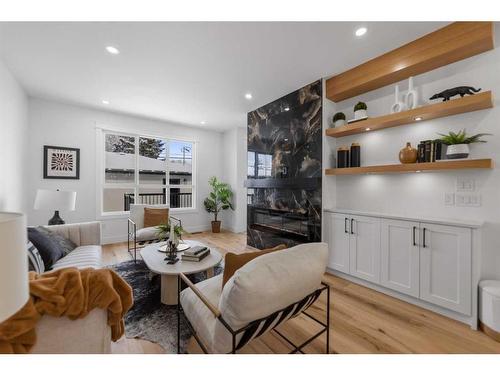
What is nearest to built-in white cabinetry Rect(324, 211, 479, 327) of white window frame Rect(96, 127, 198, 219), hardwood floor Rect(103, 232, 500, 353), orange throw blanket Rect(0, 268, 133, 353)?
hardwood floor Rect(103, 232, 500, 353)

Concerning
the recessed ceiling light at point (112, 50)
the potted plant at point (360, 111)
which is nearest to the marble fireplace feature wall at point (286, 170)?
the potted plant at point (360, 111)

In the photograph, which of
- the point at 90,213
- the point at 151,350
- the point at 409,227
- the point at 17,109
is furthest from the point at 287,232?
the point at 17,109

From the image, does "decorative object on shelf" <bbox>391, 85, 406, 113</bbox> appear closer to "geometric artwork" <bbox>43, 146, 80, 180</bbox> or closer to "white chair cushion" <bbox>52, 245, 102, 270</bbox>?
"white chair cushion" <bbox>52, 245, 102, 270</bbox>

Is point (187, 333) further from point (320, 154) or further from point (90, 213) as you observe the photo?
point (90, 213)

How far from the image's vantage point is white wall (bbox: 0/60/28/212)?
2.59m

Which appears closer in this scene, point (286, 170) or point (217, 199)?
point (286, 170)

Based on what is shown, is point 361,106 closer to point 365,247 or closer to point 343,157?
point 343,157

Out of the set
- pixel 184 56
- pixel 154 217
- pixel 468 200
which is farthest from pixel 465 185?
pixel 154 217

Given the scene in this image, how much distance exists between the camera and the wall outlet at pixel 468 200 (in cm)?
212

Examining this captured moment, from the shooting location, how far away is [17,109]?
10.2ft

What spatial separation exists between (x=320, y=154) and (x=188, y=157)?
3628 mm

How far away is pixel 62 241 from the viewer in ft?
8.17

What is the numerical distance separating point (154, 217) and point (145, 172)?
1.58m

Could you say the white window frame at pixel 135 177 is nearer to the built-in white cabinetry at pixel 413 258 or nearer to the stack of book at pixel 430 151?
the built-in white cabinetry at pixel 413 258
